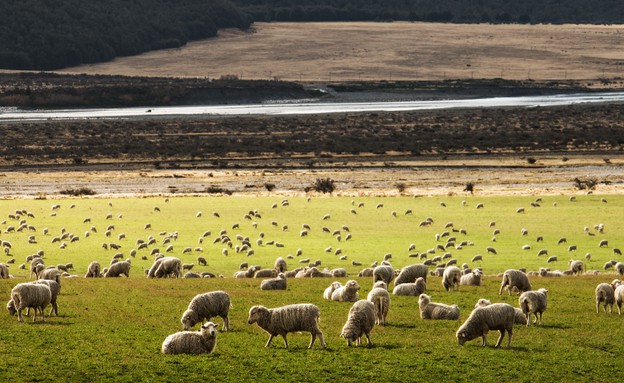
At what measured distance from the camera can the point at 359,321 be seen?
18.0 m

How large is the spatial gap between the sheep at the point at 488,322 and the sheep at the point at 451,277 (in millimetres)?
5222

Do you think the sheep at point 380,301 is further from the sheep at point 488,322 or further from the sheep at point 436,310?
the sheep at point 488,322

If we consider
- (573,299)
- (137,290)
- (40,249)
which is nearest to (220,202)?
(40,249)

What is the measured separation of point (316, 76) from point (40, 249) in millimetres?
111321

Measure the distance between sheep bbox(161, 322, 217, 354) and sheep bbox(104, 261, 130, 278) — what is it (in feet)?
29.3

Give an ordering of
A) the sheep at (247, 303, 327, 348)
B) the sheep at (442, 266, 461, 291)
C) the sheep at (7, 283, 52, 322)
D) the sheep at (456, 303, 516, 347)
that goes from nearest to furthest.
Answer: the sheep at (247, 303, 327, 348) → the sheep at (456, 303, 516, 347) → the sheep at (7, 283, 52, 322) → the sheep at (442, 266, 461, 291)

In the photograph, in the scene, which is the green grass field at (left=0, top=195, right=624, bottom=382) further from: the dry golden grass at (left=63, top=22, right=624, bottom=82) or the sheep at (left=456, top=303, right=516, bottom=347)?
the dry golden grass at (left=63, top=22, right=624, bottom=82)

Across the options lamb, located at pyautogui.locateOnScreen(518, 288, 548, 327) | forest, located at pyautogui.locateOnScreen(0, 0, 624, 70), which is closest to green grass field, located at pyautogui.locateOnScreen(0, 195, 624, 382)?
lamb, located at pyautogui.locateOnScreen(518, 288, 548, 327)

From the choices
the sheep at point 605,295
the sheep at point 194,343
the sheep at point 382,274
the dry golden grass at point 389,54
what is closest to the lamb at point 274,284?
the sheep at point 382,274

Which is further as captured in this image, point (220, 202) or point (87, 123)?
point (87, 123)

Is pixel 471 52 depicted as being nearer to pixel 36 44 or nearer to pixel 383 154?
pixel 36 44

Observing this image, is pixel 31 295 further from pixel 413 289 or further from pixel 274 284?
pixel 413 289

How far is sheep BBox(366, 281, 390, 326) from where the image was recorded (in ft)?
64.1

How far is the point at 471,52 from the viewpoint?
163 meters
